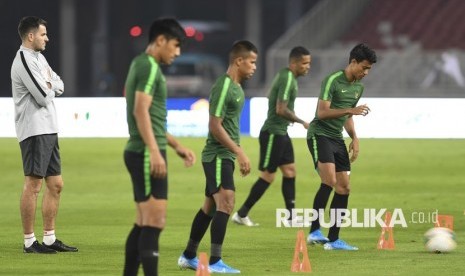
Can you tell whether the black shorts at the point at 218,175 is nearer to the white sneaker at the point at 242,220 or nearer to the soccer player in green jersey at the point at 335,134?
the soccer player in green jersey at the point at 335,134

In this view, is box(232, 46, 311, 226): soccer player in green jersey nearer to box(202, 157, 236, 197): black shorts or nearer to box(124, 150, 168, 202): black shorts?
box(202, 157, 236, 197): black shorts

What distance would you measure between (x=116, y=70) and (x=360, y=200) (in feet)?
106

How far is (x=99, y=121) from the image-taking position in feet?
109

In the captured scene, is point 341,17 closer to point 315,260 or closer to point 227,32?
point 227,32

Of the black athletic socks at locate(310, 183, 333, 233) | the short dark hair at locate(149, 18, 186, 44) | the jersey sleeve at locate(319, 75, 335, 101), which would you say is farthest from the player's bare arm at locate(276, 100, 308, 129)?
the short dark hair at locate(149, 18, 186, 44)

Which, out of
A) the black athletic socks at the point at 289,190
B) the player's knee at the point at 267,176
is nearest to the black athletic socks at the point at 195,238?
the player's knee at the point at 267,176

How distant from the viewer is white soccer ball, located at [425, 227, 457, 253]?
43.2 ft

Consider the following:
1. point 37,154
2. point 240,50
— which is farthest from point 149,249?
point 37,154

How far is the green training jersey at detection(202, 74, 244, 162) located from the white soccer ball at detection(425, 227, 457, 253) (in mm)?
2469

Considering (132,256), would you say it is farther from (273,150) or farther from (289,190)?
(289,190)

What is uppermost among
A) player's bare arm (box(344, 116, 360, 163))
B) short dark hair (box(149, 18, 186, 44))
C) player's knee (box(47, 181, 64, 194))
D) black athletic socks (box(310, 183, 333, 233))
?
short dark hair (box(149, 18, 186, 44))

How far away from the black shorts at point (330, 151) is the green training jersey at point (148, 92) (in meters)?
4.43

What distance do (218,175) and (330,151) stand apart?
247 centimetres

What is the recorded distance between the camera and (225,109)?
11.8m
